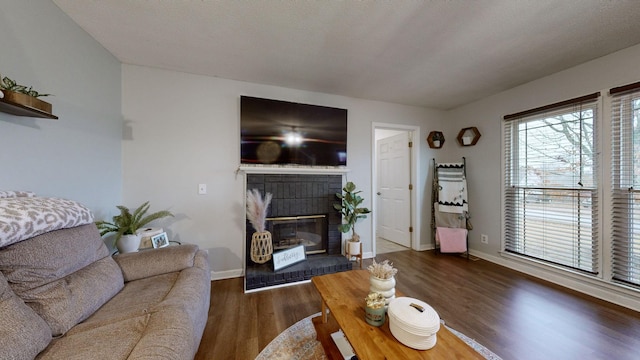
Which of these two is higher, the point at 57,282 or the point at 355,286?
the point at 57,282

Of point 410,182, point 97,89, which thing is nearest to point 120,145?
point 97,89

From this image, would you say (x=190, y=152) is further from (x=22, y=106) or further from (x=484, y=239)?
(x=484, y=239)

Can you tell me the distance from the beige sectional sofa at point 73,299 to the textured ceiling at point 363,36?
152 centimetres

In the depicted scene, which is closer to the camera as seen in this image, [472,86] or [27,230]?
[27,230]

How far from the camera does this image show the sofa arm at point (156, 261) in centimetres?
155

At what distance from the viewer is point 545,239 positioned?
2.65 metres

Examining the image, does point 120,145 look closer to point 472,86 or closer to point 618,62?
point 472,86

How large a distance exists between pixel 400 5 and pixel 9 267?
2.56 meters

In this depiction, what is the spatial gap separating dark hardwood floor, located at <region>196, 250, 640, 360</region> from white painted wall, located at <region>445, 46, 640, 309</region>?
6.6 inches

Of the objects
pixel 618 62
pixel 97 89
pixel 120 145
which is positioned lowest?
pixel 120 145

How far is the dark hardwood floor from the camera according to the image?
1.54 metres

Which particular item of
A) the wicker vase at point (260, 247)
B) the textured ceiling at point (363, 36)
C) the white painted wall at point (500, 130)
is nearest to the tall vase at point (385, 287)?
the wicker vase at point (260, 247)

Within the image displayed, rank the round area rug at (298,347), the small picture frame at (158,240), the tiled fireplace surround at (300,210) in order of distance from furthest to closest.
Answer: the tiled fireplace surround at (300,210), the small picture frame at (158,240), the round area rug at (298,347)

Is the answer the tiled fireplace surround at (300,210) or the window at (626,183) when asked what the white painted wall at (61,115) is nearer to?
→ the tiled fireplace surround at (300,210)
